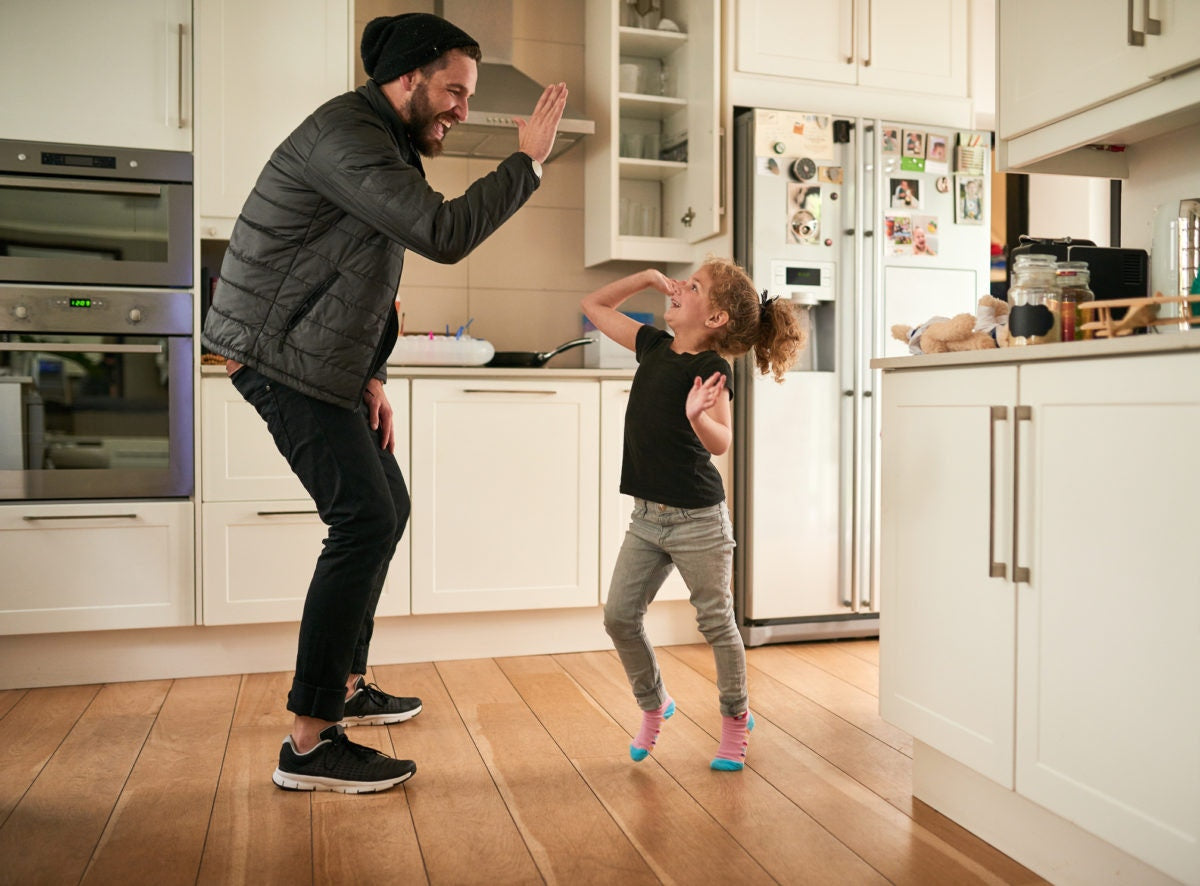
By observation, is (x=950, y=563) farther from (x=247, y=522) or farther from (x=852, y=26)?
(x=852, y=26)

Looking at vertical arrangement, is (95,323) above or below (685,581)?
above

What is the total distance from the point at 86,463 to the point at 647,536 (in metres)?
1.65

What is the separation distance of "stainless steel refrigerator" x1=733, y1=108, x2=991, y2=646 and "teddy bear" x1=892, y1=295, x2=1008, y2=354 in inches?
50.1

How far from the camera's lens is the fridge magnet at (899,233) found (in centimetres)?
339

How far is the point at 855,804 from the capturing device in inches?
76.5

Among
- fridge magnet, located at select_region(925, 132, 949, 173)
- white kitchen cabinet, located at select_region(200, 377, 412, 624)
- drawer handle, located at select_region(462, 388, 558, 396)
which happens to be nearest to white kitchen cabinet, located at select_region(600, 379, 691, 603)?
drawer handle, located at select_region(462, 388, 558, 396)

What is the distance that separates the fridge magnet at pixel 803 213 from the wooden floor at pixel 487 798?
54.8 inches

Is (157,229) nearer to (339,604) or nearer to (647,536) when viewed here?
(339,604)

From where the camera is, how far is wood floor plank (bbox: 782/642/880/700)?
2861 millimetres

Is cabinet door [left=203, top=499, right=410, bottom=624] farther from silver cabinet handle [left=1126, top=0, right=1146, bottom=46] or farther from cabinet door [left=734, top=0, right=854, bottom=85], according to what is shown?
silver cabinet handle [left=1126, top=0, right=1146, bottom=46]

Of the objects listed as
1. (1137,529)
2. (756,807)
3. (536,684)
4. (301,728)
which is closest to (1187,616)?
(1137,529)

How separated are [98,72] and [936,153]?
2.50 m

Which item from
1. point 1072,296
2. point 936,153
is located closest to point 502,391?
point 936,153

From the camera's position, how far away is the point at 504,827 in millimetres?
1831
